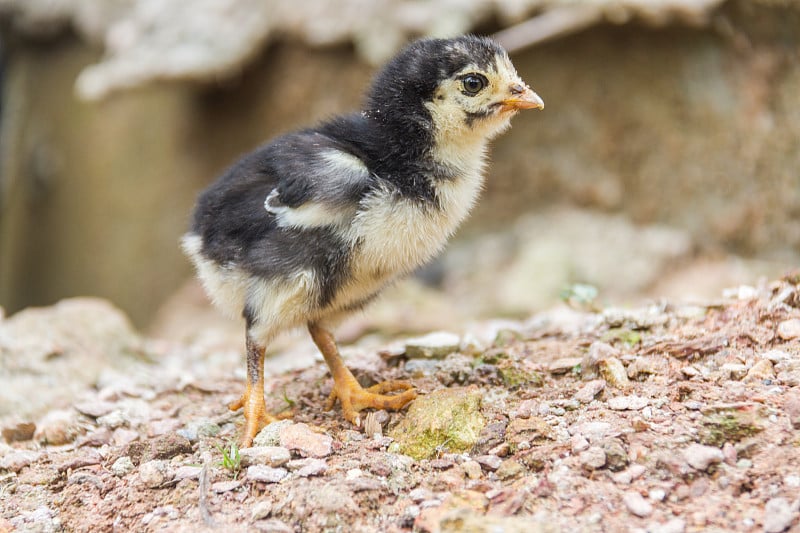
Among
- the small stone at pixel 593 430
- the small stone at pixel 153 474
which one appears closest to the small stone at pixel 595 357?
the small stone at pixel 593 430

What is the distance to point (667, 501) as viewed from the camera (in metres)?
2.11

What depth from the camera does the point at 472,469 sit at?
238 centimetres

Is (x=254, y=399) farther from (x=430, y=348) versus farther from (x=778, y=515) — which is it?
(x=778, y=515)

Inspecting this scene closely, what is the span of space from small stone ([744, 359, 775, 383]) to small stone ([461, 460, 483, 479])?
878mm

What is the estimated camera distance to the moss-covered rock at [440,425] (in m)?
2.52

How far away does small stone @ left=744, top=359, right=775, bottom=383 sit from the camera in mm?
2551

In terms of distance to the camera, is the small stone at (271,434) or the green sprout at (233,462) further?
the small stone at (271,434)

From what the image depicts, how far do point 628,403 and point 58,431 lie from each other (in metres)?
2.02

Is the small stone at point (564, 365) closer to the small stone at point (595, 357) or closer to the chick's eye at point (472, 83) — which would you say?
the small stone at point (595, 357)

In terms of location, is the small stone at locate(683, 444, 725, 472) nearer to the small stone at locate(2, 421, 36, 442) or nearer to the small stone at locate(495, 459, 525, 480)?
the small stone at locate(495, 459, 525, 480)

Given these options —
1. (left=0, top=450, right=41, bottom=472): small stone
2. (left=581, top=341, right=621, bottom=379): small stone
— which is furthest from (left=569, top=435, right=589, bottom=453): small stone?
(left=0, top=450, right=41, bottom=472): small stone

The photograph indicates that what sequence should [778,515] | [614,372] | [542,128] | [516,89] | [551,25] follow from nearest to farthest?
[778,515] → [614,372] → [516,89] → [551,25] → [542,128]

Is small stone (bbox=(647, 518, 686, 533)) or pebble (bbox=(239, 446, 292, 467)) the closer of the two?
small stone (bbox=(647, 518, 686, 533))

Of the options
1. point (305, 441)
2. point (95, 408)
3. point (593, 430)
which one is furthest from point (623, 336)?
point (95, 408)
